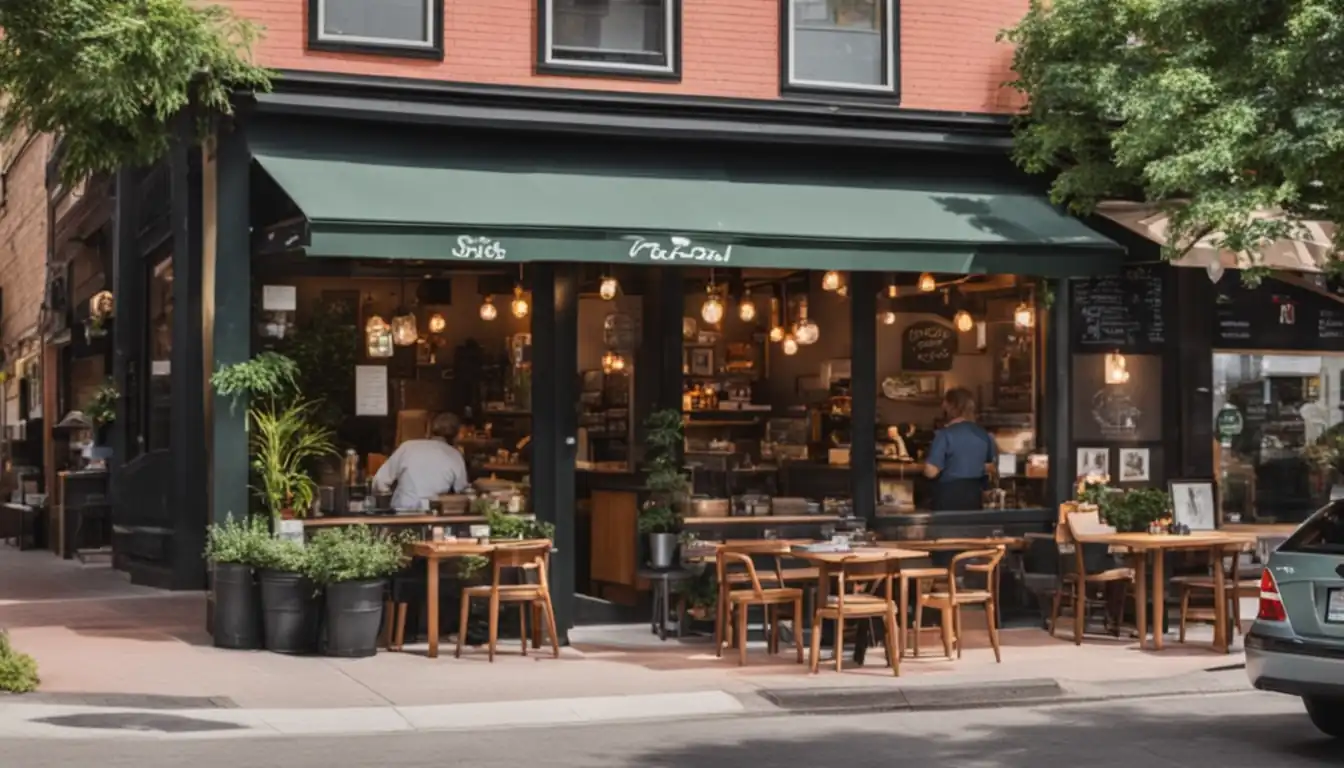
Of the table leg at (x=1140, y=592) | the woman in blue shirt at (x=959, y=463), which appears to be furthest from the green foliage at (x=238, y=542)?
the table leg at (x=1140, y=592)

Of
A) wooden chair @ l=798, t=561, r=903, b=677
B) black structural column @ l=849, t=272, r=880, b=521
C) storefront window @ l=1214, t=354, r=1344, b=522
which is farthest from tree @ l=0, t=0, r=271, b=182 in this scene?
storefront window @ l=1214, t=354, r=1344, b=522

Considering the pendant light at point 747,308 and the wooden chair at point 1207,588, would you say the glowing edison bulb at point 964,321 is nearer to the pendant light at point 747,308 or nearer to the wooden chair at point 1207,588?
the pendant light at point 747,308

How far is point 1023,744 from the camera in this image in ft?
36.0

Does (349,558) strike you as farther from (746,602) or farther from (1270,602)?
(1270,602)

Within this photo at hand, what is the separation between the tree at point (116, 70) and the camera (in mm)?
12891

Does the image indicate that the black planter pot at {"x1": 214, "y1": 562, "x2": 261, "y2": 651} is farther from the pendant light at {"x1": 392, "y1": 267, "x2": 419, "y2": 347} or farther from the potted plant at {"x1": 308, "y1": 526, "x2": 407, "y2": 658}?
the pendant light at {"x1": 392, "y1": 267, "x2": 419, "y2": 347}

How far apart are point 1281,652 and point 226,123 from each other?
355 inches

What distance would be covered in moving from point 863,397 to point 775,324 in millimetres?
3275

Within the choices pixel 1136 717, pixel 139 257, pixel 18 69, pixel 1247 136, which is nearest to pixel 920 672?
pixel 1136 717

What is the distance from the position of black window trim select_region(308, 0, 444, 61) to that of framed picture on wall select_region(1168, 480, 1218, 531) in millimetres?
8211

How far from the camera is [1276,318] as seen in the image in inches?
742

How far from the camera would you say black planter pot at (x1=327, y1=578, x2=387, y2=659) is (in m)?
14.1

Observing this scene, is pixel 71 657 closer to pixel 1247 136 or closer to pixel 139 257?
pixel 139 257

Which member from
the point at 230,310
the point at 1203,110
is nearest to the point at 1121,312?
the point at 1203,110
